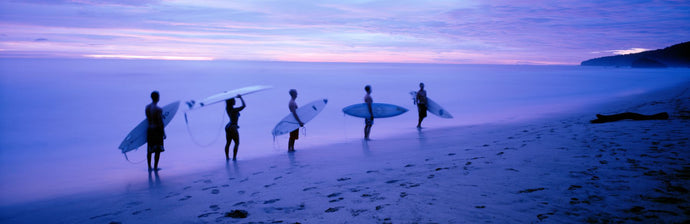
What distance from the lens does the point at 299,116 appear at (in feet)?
28.3

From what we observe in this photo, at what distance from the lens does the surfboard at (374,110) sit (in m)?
9.16

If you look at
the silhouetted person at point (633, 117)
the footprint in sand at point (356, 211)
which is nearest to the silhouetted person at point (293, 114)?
the footprint in sand at point (356, 211)

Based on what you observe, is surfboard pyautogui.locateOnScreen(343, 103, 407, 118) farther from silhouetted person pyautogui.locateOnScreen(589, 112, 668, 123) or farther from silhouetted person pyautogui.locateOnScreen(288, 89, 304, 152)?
silhouetted person pyautogui.locateOnScreen(589, 112, 668, 123)

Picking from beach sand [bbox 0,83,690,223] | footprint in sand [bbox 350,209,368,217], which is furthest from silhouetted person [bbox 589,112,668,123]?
footprint in sand [bbox 350,209,368,217]

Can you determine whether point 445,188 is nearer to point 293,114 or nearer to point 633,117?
point 293,114

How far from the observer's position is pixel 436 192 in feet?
12.3

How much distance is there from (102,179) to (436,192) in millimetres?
5411

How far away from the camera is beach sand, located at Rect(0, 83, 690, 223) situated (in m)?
3.05

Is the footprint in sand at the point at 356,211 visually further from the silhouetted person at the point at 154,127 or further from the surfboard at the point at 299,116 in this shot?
the surfboard at the point at 299,116

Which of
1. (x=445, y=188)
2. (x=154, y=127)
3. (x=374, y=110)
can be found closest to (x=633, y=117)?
(x=374, y=110)

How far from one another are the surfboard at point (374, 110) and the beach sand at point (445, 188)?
2529mm

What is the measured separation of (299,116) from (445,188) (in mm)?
5223

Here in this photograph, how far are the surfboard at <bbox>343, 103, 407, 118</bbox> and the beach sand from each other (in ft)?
8.30

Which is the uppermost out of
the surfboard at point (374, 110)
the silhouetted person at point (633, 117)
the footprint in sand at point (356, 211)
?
the surfboard at point (374, 110)
